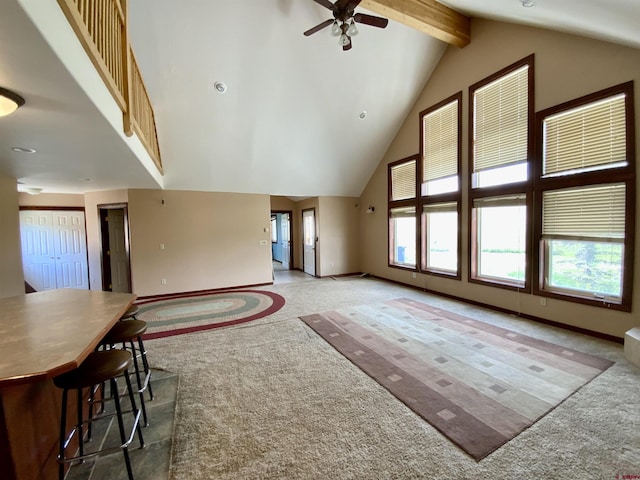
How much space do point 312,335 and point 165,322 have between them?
2.42 meters

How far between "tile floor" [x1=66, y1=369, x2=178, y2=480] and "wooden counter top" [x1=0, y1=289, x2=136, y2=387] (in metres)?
0.84

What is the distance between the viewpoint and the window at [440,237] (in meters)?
5.20

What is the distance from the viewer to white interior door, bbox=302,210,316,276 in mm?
7977

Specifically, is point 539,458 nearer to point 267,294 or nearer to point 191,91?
point 267,294

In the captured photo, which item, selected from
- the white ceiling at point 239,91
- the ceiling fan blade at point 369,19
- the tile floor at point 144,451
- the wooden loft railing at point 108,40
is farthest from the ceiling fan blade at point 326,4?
the tile floor at point 144,451

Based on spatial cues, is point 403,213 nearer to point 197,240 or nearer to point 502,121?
point 502,121

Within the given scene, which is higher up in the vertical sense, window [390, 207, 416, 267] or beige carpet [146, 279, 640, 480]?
window [390, 207, 416, 267]

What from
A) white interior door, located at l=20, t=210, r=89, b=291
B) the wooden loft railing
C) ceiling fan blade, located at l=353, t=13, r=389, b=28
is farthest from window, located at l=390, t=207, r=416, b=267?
white interior door, located at l=20, t=210, r=89, b=291

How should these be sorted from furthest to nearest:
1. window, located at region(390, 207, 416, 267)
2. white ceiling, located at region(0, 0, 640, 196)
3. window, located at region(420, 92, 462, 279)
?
window, located at region(390, 207, 416, 267), window, located at region(420, 92, 462, 279), white ceiling, located at region(0, 0, 640, 196)

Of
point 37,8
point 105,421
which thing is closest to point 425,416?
point 105,421

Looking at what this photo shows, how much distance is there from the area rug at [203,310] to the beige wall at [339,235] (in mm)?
2298

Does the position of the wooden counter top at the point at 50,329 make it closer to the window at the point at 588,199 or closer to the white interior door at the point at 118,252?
the white interior door at the point at 118,252

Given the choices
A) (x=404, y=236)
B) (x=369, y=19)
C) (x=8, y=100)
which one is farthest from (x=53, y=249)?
(x=404, y=236)

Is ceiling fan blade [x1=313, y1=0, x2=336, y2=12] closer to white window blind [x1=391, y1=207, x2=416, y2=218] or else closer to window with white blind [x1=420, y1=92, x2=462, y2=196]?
window with white blind [x1=420, y1=92, x2=462, y2=196]
